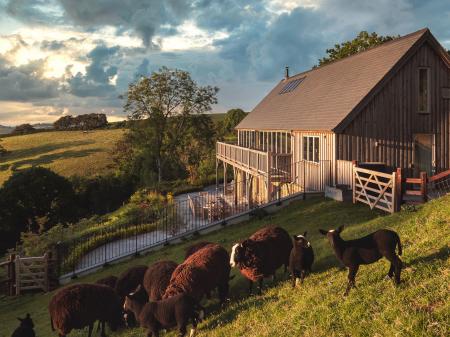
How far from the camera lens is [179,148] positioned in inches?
2071

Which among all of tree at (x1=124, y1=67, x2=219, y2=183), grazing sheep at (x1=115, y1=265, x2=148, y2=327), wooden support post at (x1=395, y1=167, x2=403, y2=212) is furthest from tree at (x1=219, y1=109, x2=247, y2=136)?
grazing sheep at (x1=115, y1=265, x2=148, y2=327)

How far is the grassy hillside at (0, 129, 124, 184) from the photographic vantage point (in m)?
71.5

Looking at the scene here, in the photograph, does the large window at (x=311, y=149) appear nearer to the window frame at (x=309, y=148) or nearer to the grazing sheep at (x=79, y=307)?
the window frame at (x=309, y=148)

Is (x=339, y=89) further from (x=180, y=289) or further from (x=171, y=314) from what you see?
(x=171, y=314)

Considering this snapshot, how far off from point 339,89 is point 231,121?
58120 millimetres

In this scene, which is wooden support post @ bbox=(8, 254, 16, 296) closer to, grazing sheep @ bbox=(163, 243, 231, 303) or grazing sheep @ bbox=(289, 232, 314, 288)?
grazing sheep @ bbox=(163, 243, 231, 303)

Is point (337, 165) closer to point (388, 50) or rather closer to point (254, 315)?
point (388, 50)

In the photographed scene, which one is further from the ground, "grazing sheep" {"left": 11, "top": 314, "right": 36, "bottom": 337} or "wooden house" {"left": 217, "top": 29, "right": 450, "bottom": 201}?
"wooden house" {"left": 217, "top": 29, "right": 450, "bottom": 201}

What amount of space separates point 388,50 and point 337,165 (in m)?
7.65

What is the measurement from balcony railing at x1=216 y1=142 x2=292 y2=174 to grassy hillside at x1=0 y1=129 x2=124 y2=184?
124 feet

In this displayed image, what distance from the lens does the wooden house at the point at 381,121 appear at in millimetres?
19953

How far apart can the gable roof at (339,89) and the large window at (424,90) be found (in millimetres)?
1241

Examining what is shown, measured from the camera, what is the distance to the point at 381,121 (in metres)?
20.4

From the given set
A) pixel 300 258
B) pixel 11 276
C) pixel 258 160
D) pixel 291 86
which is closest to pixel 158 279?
pixel 300 258
